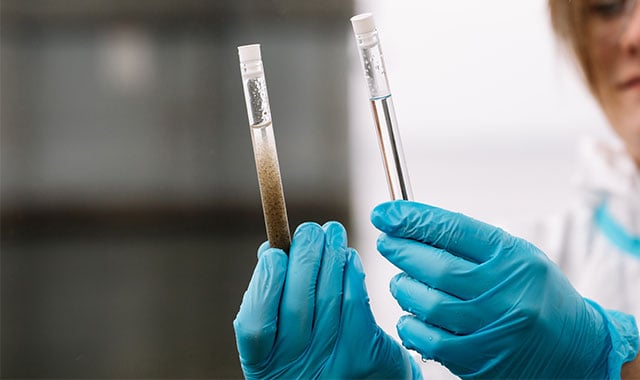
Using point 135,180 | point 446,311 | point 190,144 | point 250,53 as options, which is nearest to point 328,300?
point 446,311

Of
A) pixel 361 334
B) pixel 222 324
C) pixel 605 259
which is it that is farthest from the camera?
pixel 222 324

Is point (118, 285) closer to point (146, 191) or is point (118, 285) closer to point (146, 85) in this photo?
point (146, 191)

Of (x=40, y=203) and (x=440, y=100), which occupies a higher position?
(x=440, y=100)

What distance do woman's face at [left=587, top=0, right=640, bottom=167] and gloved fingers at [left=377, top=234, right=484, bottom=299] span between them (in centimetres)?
56

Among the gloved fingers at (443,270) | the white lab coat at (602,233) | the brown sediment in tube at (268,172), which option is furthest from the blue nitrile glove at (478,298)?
the white lab coat at (602,233)

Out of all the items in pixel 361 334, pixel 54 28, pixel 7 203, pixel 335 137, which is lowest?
pixel 361 334

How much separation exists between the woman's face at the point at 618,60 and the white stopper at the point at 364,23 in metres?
0.57

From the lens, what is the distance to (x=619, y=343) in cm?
81

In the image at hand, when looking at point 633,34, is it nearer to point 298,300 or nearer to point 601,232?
point 601,232

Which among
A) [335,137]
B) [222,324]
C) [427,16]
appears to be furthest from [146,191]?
[427,16]

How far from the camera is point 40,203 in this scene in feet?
4.82

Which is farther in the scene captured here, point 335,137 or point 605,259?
point 335,137

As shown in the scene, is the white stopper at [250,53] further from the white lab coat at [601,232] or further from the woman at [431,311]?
the white lab coat at [601,232]

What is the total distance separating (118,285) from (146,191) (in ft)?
0.72
